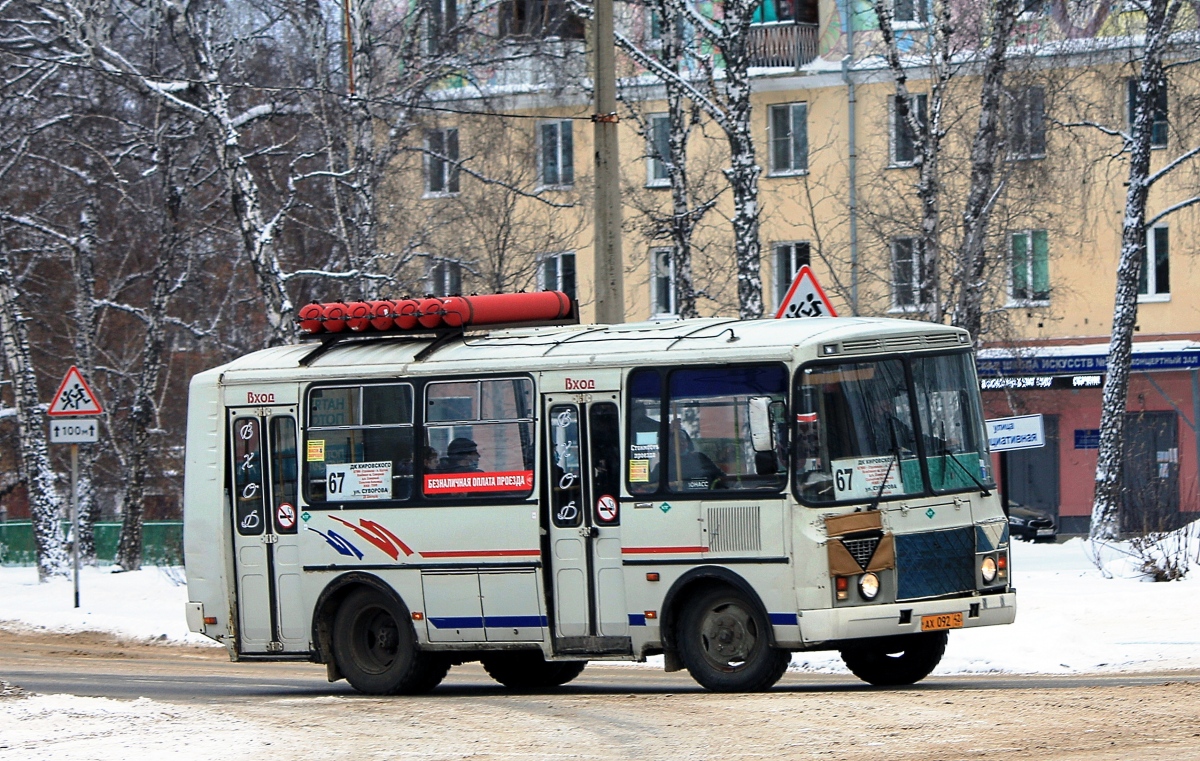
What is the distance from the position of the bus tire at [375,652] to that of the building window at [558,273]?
19312 mm

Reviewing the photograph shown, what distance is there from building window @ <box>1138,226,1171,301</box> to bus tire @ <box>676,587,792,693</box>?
29.1m

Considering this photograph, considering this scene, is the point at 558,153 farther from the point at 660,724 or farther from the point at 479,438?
the point at 660,724

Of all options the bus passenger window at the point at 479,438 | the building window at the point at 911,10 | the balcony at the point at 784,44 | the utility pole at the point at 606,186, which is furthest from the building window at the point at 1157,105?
the bus passenger window at the point at 479,438

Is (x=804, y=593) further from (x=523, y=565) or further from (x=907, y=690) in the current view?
(x=523, y=565)

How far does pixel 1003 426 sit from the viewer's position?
56.9ft

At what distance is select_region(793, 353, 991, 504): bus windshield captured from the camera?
12.7m

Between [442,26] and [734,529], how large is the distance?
18.3 metres

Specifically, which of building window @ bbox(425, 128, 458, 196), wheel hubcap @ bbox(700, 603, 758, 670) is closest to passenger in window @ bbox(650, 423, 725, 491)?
wheel hubcap @ bbox(700, 603, 758, 670)

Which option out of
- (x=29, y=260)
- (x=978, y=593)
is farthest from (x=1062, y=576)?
(x=29, y=260)

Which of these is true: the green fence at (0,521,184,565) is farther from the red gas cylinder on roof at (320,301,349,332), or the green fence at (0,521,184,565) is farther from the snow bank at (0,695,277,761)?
the snow bank at (0,695,277,761)

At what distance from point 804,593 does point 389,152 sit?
1693 centimetres

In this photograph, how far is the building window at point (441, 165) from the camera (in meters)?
33.4

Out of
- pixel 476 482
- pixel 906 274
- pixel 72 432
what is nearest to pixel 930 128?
pixel 906 274

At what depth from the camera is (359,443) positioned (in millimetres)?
14898
